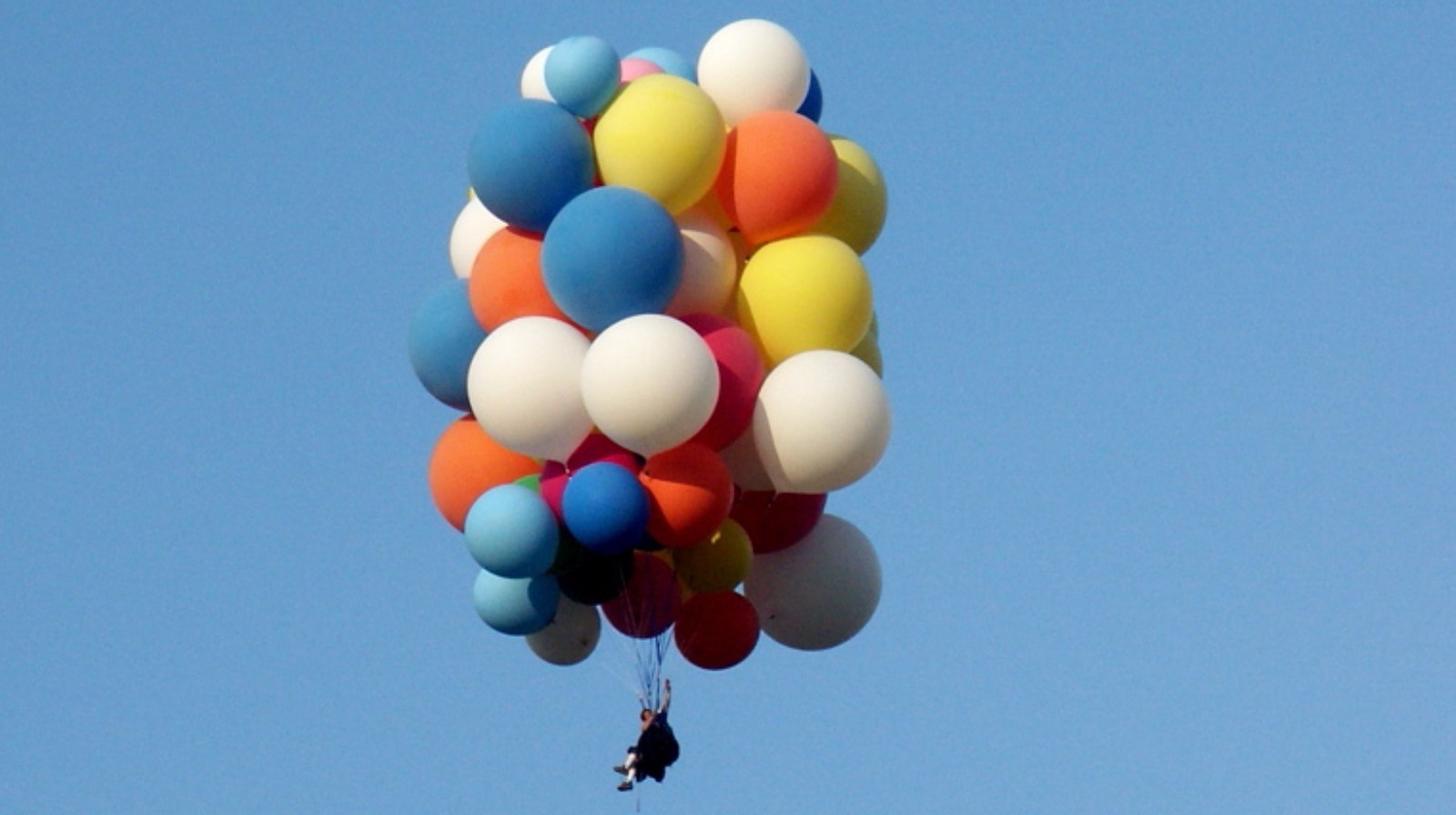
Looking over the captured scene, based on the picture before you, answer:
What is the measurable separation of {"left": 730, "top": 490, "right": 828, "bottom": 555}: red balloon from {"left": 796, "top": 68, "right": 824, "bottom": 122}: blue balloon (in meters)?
2.69

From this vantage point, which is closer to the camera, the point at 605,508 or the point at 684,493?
the point at 605,508

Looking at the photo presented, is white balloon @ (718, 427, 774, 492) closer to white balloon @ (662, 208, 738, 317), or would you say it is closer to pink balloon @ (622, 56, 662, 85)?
white balloon @ (662, 208, 738, 317)

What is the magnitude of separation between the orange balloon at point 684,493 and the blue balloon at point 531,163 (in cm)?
181

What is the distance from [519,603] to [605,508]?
5.47ft

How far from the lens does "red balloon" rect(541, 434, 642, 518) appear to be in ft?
60.6

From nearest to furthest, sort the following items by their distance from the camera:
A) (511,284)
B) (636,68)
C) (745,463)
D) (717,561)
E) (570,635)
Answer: (511,284) → (745,463) → (717,561) → (636,68) → (570,635)

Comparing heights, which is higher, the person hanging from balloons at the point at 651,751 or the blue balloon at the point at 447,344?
the blue balloon at the point at 447,344

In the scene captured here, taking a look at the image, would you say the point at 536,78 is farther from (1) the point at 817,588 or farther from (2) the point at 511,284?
(1) the point at 817,588

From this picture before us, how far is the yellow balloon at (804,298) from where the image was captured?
61.1 feet

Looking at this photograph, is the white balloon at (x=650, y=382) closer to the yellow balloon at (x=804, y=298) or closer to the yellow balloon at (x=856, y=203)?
the yellow balloon at (x=804, y=298)

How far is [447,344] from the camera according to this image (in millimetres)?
19094

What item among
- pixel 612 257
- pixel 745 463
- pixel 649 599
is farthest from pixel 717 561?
pixel 612 257

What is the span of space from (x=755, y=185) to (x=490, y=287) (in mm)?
1867

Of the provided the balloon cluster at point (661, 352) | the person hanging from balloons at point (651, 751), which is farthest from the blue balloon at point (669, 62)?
the person hanging from balloons at point (651, 751)
